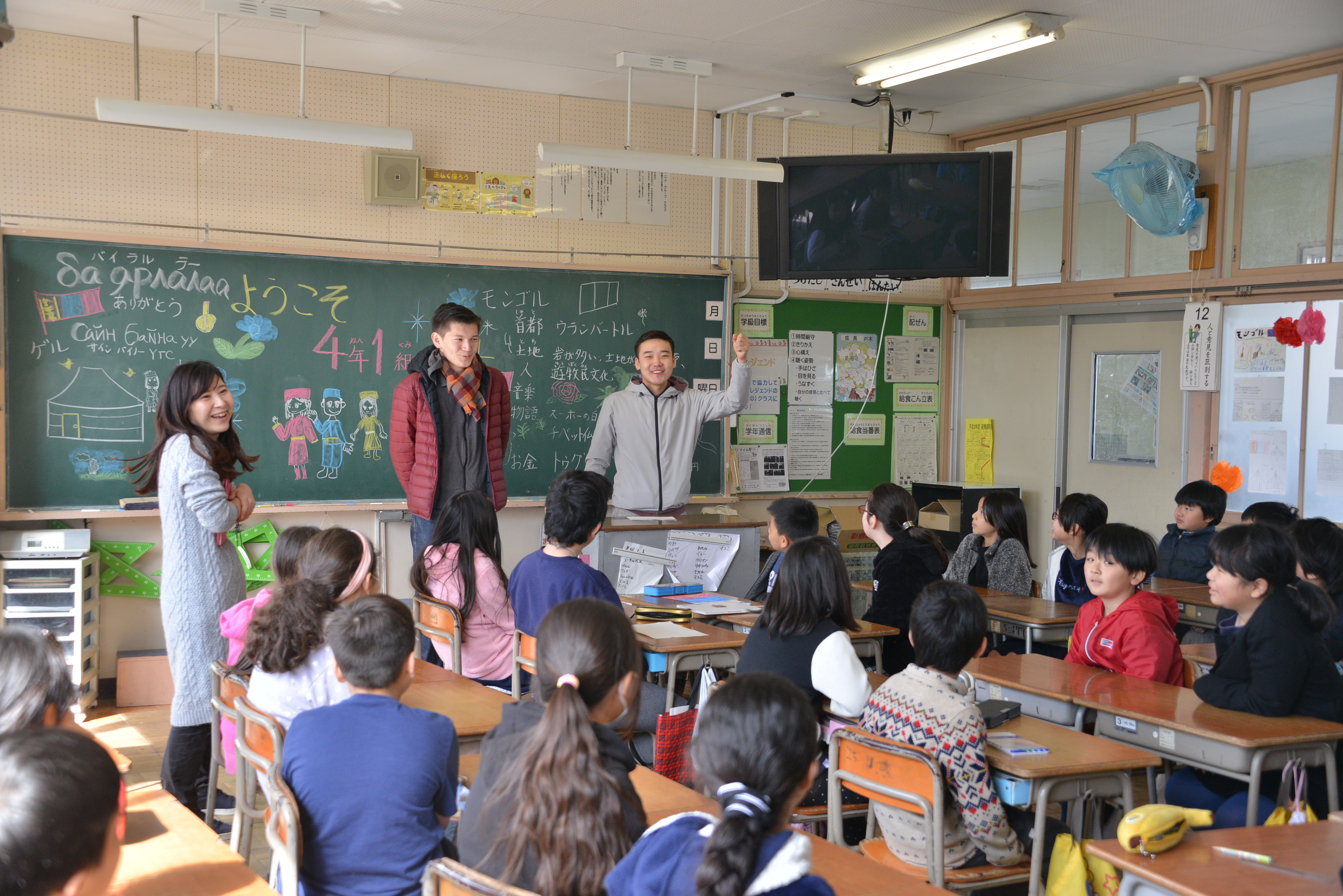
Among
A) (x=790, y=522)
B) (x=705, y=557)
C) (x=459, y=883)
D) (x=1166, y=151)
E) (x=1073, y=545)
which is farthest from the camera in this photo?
(x=1166, y=151)

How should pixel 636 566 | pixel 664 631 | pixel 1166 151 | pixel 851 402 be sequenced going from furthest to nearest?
1. pixel 851 402
2. pixel 1166 151
3. pixel 636 566
4. pixel 664 631

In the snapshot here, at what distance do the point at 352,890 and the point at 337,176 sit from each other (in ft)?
14.0

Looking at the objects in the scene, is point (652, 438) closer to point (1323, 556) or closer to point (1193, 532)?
point (1193, 532)

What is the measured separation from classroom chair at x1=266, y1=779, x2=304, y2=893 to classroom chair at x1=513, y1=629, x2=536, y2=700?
1.26 m

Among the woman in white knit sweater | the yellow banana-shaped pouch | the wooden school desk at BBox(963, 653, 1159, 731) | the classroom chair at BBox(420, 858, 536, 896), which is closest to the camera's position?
the classroom chair at BBox(420, 858, 536, 896)

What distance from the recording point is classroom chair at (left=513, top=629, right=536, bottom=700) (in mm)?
3189

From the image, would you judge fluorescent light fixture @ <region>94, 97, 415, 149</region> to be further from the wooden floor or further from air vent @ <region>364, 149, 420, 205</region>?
the wooden floor

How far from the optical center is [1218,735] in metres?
2.57

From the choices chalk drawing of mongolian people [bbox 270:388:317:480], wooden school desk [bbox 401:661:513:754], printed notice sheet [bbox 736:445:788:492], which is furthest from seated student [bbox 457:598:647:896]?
printed notice sheet [bbox 736:445:788:492]

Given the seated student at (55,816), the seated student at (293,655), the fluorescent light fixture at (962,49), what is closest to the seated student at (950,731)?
the seated student at (293,655)

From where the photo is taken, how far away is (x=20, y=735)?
1130 mm

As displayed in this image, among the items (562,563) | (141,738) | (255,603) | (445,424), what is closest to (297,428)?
(445,424)

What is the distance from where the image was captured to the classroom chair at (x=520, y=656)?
10.5ft

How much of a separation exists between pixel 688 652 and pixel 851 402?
3.58m
